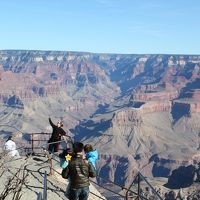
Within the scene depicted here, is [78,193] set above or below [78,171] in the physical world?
below

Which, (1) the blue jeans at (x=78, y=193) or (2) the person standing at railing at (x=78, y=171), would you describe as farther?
(1) the blue jeans at (x=78, y=193)

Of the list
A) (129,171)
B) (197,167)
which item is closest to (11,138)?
(197,167)

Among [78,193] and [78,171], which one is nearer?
[78,171]

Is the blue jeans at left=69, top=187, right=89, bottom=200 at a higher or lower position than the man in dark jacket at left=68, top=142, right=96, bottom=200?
lower

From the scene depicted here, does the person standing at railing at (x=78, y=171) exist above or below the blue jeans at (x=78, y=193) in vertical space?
above

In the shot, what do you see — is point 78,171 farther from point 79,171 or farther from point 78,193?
point 78,193

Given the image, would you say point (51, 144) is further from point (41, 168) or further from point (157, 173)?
point (157, 173)

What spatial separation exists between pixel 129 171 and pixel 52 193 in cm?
17973

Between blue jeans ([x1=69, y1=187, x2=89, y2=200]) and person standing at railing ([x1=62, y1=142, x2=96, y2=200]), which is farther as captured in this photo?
blue jeans ([x1=69, y1=187, x2=89, y2=200])

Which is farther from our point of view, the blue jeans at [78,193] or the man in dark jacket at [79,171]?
the blue jeans at [78,193]

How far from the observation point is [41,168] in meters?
19.9

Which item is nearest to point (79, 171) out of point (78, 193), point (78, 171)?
point (78, 171)

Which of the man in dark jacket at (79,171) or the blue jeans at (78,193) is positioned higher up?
the man in dark jacket at (79,171)

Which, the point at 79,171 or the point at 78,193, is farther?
the point at 78,193
